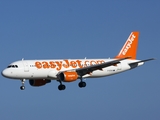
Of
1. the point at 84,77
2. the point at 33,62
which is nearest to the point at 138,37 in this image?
the point at 84,77

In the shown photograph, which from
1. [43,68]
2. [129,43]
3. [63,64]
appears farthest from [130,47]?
[43,68]

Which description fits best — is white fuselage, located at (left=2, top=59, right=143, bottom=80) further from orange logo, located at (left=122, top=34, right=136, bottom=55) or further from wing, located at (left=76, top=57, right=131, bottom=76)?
orange logo, located at (left=122, top=34, right=136, bottom=55)

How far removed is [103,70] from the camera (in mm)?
105938

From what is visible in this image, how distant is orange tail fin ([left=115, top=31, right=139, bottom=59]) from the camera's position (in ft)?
373

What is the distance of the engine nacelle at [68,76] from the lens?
94.9 m

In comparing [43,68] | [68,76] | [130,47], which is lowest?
[68,76]

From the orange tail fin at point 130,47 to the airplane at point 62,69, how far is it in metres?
3.54

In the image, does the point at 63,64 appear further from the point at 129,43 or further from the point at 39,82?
the point at 129,43

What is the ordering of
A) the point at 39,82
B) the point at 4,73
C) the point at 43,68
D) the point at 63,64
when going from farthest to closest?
1. the point at 39,82
2. the point at 63,64
3. the point at 43,68
4. the point at 4,73

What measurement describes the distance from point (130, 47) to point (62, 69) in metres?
20.9

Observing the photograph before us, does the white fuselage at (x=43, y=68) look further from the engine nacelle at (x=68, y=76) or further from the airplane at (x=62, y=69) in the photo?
the engine nacelle at (x=68, y=76)

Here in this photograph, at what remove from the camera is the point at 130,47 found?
115 metres

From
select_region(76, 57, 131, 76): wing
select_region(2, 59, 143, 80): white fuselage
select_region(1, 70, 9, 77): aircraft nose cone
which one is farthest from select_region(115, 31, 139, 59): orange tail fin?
select_region(1, 70, 9, 77): aircraft nose cone

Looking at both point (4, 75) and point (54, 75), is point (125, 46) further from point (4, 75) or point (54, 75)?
point (4, 75)
